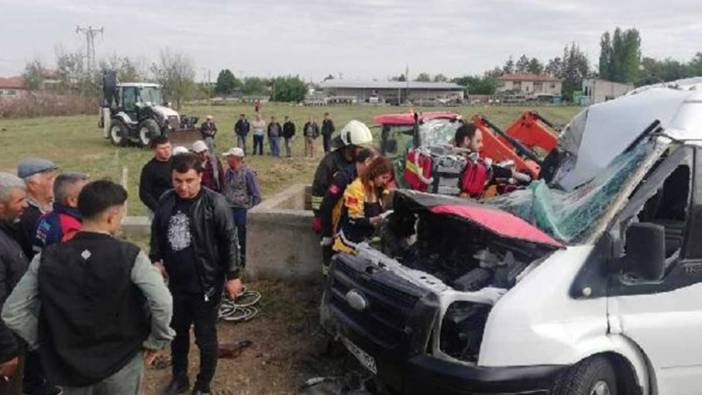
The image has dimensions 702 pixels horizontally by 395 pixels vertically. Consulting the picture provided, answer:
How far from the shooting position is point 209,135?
2214cm

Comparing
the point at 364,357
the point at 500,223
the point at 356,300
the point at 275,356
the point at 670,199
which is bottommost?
the point at 275,356

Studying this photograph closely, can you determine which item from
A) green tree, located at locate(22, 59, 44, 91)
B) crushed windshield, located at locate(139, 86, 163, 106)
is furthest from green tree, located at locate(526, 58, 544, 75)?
crushed windshield, located at locate(139, 86, 163, 106)

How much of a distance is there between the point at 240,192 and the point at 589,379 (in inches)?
191

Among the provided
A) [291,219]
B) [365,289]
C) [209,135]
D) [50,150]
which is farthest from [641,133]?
[50,150]

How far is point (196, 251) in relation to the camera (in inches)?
170

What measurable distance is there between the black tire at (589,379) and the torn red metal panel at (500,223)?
2.11ft

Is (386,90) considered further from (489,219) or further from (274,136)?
(489,219)

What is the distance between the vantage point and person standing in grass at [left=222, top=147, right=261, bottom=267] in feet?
24.4

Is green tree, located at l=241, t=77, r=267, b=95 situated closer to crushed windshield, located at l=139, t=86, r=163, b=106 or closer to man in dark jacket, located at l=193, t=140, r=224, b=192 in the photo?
crushed windshield, located at l=139, t=86, r=163, b=106

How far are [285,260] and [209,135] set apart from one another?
16079mm

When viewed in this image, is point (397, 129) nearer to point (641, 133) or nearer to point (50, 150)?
point (641, 133)

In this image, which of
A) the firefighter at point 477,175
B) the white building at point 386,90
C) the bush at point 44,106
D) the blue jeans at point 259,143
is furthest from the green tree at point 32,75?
the firefighter at point 477,175

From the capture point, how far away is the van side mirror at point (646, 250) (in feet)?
10.5

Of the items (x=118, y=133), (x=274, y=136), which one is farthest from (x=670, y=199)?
(x=118, y=133)
